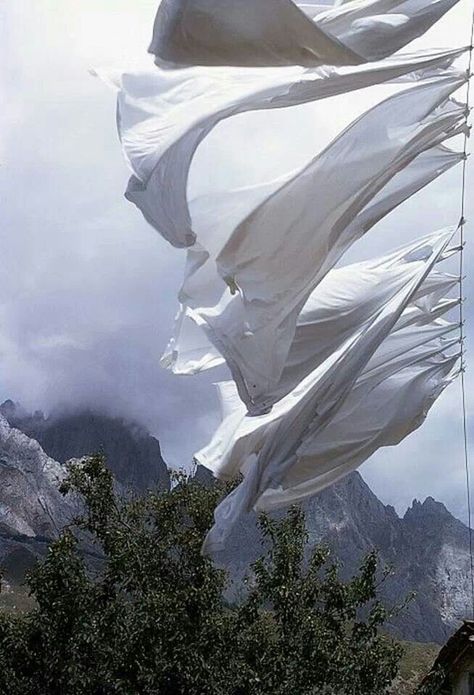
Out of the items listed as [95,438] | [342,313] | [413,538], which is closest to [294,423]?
[342,313]

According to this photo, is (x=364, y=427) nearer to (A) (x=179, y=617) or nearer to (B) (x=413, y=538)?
(A) (x=179, y=617)

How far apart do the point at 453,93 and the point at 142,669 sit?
9.52 metres

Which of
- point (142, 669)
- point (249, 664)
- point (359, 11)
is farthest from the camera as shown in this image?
point (249, 664)

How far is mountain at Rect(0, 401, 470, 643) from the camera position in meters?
131

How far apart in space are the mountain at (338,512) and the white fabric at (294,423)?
11796 cm

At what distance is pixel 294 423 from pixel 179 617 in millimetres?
9242

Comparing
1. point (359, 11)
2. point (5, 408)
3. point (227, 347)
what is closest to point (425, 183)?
point (359, 11)

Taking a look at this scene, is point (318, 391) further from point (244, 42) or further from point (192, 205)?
point (244, 42)

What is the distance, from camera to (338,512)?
472ft

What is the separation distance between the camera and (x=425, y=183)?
7043mm

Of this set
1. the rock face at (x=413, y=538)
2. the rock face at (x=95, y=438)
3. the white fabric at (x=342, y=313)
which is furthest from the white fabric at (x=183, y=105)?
the rock face at (x=95, y=438)

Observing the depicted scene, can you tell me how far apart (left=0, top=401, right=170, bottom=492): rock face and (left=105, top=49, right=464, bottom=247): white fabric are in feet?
465

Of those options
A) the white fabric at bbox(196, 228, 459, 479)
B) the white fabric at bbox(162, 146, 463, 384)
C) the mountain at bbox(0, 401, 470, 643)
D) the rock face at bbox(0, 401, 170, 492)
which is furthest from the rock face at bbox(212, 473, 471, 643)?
the white fabric at bbox(162, 146, 463, 384)

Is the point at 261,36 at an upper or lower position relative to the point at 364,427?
upper
